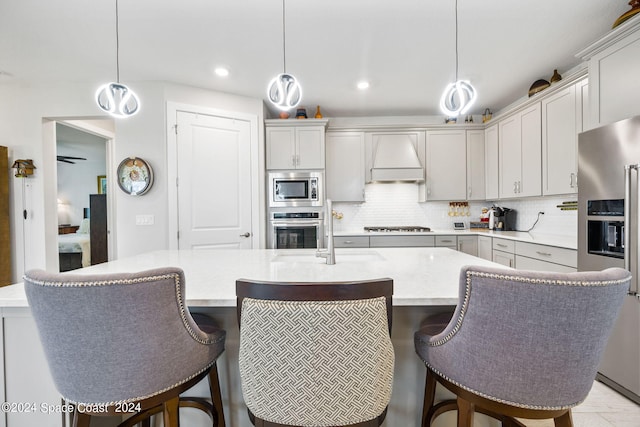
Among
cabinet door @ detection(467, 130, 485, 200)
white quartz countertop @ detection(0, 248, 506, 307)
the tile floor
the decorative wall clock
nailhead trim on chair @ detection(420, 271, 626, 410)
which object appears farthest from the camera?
cabinet door @ detection(467, 130, 485, 200)

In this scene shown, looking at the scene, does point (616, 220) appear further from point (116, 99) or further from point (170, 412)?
point (116, 99)

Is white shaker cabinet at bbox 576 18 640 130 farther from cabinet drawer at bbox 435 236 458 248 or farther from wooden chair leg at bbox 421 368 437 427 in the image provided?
wooden chair leg at bbox 421 368 437 427

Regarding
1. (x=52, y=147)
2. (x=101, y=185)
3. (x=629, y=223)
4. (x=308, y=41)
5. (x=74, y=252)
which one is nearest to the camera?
(x=629, y=223)

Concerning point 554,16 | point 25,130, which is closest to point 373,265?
point 554,16

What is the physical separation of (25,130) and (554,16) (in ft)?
17.2

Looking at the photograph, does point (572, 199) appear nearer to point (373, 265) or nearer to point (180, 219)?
point (373, 265)

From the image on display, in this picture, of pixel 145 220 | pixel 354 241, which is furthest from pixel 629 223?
pixel 145 220

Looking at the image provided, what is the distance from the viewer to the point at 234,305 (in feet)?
3.33

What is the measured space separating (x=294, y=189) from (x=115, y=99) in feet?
6.91

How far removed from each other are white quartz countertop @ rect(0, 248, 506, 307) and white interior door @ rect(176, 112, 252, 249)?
4.40ft

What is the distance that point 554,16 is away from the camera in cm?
210

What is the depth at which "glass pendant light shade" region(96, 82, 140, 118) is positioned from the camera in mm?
1918

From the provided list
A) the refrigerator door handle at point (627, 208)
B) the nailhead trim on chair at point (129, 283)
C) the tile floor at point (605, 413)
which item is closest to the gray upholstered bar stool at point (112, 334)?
the nailhead trim on chair at point (129, 283)

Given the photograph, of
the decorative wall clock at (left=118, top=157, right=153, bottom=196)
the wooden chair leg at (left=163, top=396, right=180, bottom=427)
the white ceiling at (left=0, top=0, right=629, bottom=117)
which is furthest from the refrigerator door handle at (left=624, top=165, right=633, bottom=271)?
the decorative wall clock at (left=118, top=157, right=153, bottom=196)
